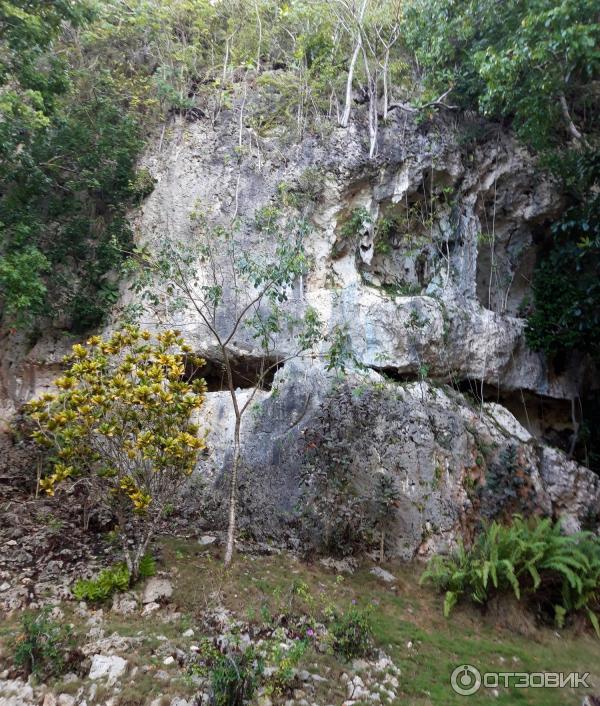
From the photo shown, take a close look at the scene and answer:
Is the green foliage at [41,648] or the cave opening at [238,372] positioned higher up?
the cave opening at [238,372]

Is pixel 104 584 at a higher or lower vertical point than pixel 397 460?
lower

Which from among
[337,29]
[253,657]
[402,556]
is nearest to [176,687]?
[253,657]

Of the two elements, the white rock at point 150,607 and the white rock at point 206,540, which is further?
the white rock at point 206,540

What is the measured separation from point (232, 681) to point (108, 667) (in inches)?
44.2

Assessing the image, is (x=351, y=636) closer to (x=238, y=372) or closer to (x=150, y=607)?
(x=150, y=607)

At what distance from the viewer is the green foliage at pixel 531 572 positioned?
5.69 metres

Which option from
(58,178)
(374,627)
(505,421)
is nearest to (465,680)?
(374,627)

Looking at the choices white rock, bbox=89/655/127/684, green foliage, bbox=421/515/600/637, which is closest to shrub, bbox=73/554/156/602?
white rock, bbox=89/655/127/684

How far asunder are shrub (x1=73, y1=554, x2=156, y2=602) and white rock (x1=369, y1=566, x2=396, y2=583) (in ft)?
10.2

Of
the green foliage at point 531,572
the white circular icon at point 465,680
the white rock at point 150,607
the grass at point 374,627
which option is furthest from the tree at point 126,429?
the green foliage at point 531,572

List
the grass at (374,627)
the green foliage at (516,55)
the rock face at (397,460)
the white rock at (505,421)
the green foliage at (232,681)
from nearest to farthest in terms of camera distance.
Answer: the green foliage at (232,681) < the grass at (374,627) < the rock face at (397,460) < the green foliage at (516,55) < the white rock at (505,421)

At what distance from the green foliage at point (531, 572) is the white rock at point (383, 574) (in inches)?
16.6

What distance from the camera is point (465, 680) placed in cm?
452

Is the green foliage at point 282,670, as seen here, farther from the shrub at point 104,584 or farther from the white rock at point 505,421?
the white rock at point 505,421
